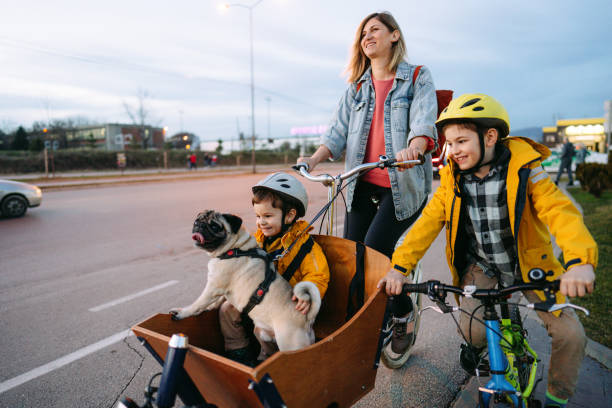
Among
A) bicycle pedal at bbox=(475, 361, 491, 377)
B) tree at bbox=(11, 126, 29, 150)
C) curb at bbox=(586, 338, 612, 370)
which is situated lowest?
curb at bbox=(586, 338, 612, 370)

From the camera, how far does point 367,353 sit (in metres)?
1.93

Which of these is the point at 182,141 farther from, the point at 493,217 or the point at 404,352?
the point at 493,217

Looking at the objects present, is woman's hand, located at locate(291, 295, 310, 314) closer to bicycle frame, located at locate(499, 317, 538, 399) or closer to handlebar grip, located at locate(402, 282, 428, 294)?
handlebar grip, located at locate(402, 282, 428, 294)

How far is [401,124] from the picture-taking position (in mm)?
2709

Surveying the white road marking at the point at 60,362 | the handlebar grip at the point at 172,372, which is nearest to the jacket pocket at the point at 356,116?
the handlebar grip at the point at 172,372

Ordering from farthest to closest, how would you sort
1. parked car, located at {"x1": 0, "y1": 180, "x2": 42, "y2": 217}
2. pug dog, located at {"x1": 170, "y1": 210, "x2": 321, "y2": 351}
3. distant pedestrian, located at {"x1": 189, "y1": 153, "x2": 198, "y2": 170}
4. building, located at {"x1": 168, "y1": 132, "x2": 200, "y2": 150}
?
building, located at {"x1": 168, "y1": 132, "x2": 200, "y2": 150}, distant pedestrian, located at {"x1": 189, "y1": 153, "x2": 198, "y2": 170}, parked car, located at {"x1": 0, "y1": 180, "x2": 42, "y2": 217}, pug dog, located at {"x1": 170, "y1": 210, "x2": 321, "y2": 351}

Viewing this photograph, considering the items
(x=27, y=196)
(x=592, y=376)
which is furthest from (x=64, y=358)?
(x=27, y=196)

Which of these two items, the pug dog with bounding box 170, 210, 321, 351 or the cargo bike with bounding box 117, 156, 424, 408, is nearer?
the cargo bike with bounding box 117, 156, 424, 408

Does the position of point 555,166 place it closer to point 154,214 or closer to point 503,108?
point 154,214

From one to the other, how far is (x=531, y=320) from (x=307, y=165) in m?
2.60

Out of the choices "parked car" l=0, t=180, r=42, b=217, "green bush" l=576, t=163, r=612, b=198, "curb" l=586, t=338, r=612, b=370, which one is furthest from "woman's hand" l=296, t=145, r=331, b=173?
"green bush" l=576, t=163, r=612, b=198

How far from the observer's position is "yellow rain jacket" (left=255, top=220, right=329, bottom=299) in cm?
226

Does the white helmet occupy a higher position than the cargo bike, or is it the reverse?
Answer: the white helmet

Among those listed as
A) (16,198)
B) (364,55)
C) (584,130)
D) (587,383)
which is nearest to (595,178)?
(587,383)
